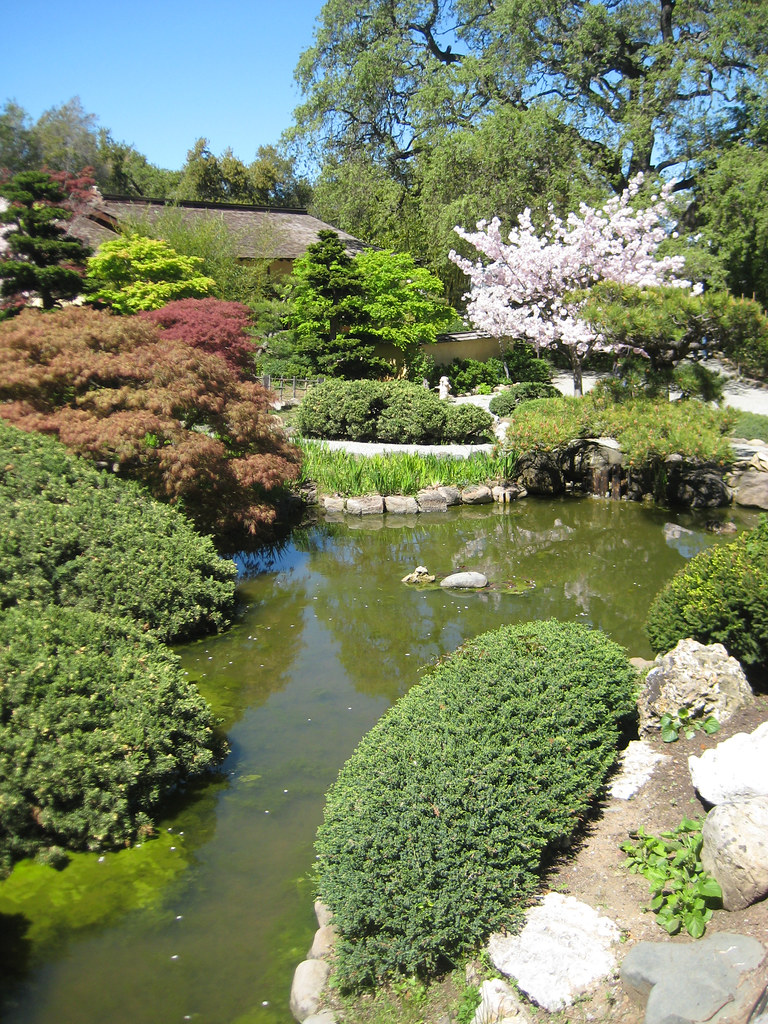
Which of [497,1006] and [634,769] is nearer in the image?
[497,1006]

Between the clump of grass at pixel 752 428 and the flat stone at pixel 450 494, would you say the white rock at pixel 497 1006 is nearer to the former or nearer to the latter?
the flat stone at pixel 450 494

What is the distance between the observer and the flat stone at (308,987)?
364 cm

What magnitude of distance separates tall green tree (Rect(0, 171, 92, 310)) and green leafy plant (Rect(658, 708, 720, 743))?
12257mm

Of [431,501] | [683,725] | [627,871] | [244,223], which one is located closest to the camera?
[627,871]

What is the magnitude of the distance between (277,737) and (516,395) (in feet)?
48.5

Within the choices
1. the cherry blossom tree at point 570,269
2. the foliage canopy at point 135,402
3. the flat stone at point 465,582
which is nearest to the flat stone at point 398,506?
the foliage canopy at point 135,402

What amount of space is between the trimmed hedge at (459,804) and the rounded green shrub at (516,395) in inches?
565

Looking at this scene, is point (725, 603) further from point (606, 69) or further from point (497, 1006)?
point (606, 69)

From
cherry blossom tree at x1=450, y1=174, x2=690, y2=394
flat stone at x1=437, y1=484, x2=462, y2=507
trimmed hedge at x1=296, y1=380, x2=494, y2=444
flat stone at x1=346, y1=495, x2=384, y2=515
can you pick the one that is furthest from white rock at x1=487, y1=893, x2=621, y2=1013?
cherry blossom tree at x1=450, y1=174, x2=690, y2=394

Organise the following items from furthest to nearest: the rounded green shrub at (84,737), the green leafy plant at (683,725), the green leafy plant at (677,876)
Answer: the green leafy plant at (683,725) < the rounded green shrub at (84,737) < the green leafy plant at (677,876)

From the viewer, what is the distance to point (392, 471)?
13.6 metres

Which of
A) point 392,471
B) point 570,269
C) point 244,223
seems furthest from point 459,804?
point 244,223

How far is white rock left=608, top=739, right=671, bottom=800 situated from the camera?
15.5ft

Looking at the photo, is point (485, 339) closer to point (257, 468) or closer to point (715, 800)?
point (257, 468)
